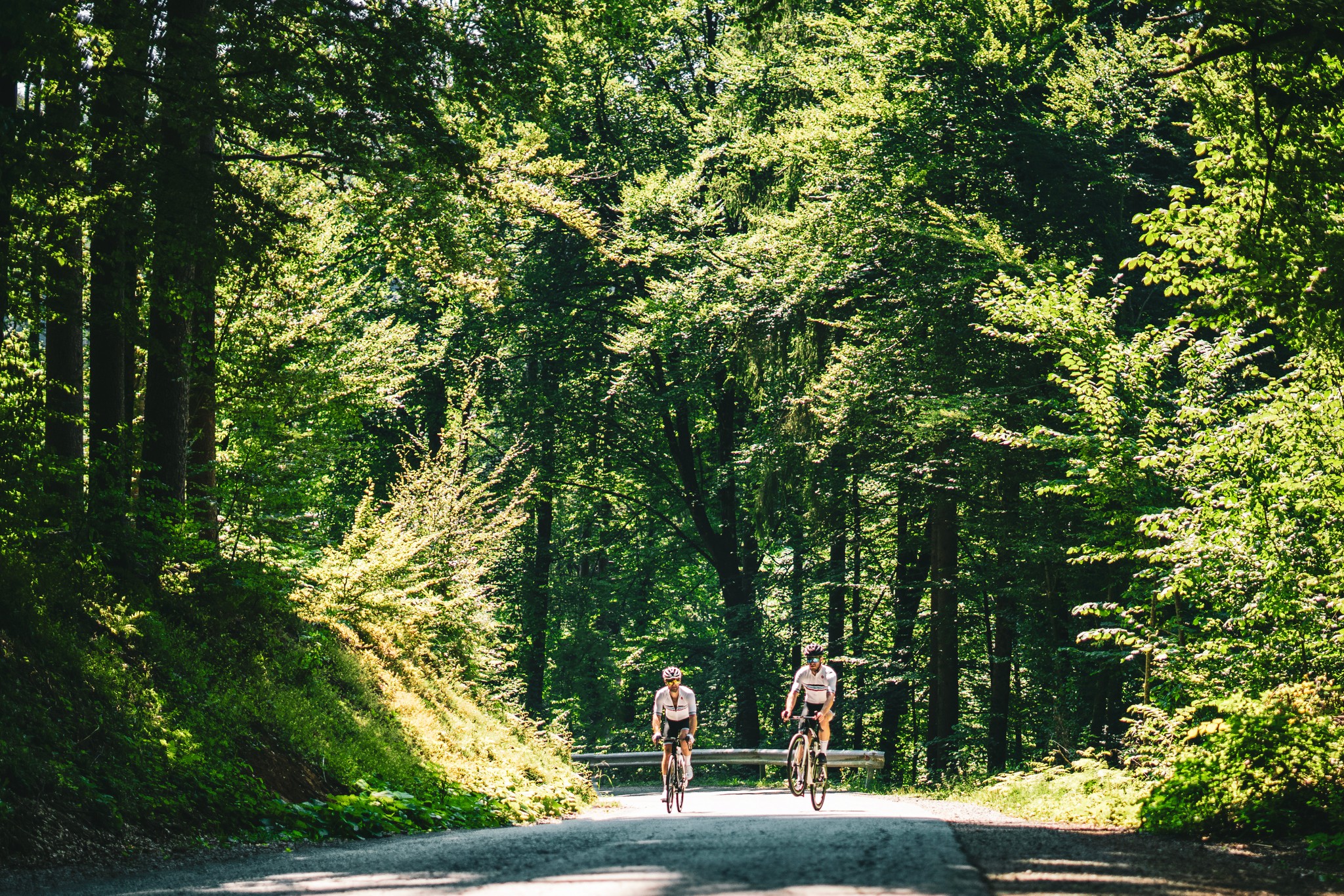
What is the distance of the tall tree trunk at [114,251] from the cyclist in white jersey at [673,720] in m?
7.01

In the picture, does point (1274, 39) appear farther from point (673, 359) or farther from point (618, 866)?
point (673, 359)

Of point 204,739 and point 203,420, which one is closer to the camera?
point 204,739

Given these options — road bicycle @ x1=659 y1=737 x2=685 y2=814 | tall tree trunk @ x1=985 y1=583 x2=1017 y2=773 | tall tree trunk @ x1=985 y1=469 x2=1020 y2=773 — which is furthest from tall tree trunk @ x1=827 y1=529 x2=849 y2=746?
road bicycle @ x1=659 y1=737 x2=685 y2=814

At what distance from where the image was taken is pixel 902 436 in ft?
68.1

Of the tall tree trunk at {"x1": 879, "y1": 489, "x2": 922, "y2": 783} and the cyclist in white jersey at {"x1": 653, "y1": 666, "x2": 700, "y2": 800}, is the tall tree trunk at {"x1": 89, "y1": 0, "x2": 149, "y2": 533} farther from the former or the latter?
the tall tree trunk at {"x1": 879, "y1": 489, "x2": 922, "y2": 783}

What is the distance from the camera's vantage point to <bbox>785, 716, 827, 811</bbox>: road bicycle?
1502 cm

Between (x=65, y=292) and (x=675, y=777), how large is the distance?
9394mm

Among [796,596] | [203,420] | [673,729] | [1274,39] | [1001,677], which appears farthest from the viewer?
[796,596]

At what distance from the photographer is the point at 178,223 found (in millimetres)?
10156

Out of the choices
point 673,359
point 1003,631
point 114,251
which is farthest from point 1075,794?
point 673,359

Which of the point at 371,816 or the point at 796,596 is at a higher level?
the point at 796,596

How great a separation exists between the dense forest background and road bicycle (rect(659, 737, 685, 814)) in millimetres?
1759

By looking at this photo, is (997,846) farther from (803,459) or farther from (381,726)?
(803,459)

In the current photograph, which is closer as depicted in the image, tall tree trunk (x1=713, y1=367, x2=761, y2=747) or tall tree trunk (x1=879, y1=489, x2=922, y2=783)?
tall tree trunk (x1=879, y1=489, x2=922, y2=783)
